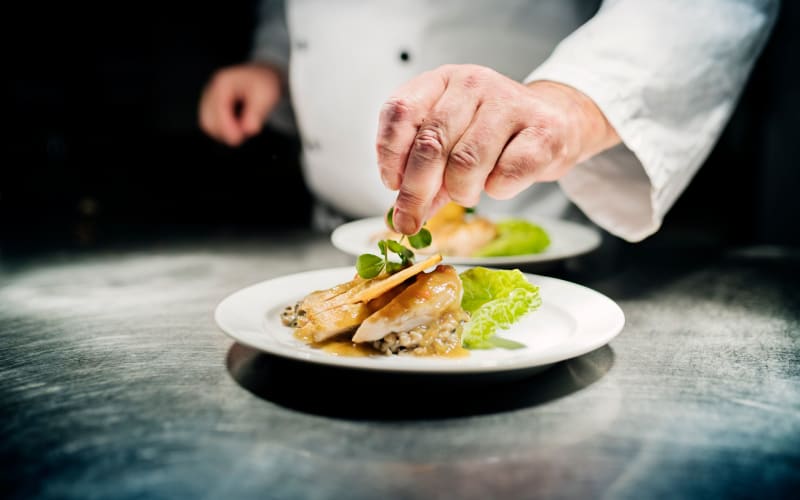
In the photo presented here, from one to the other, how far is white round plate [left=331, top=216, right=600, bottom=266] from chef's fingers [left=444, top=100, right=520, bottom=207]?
36 centimetres

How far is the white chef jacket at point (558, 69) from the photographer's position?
1520 millimetres

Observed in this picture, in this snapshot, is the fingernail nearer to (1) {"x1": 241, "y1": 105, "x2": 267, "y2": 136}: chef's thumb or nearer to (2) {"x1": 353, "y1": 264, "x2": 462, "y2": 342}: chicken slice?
(2) {"x1": 353, "y1": 264, "x2": 462, "y2": 342}: chicken slice

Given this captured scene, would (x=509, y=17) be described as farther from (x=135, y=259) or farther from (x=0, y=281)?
(x=0, y=281)

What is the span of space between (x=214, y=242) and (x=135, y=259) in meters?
0.28

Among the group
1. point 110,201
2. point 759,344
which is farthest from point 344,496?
point 110,201

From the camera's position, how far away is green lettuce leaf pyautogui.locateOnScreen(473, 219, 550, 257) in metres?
1.61

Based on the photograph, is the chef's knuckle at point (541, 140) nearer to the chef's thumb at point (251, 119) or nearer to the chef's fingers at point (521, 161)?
the chef's fingers at point (521, 161)

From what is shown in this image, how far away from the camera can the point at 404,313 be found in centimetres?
100

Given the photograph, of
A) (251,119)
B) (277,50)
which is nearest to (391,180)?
(251,119)

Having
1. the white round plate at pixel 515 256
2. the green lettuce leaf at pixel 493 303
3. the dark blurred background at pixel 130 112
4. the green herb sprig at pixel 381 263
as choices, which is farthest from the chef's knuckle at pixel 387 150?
the dark blurred background at pixel 130 112

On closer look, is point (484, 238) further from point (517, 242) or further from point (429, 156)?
point (429, 156)

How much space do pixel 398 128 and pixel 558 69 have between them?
1.61 feet

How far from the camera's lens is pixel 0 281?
1645 millimetres

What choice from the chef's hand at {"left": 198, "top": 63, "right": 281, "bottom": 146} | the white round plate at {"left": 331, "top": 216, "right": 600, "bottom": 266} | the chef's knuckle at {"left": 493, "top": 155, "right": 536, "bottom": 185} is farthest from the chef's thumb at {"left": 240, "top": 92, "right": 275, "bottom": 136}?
the chef's knuckle at {"left": 493, "top": 155, "right": 536, "bottom": 185}
